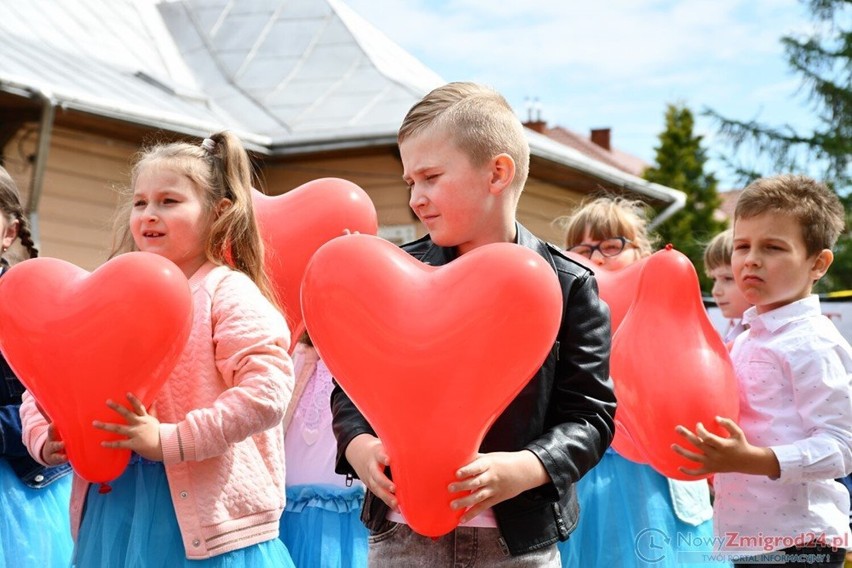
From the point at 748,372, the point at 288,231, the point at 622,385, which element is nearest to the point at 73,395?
the point at 288,231

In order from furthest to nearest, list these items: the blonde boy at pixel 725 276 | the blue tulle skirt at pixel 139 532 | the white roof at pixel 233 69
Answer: the white roof at pixel 233 69, the blonde boy at pixel 725 276, the blue tulle skirt at pixel 139 532

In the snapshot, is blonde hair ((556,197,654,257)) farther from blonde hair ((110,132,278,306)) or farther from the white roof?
the white roof

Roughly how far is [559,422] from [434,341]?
0.38m

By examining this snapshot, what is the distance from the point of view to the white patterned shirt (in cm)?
271

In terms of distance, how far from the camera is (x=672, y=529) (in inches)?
150

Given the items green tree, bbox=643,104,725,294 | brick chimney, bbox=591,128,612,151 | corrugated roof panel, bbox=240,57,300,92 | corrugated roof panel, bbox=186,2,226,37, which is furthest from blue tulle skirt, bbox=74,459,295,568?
brick chimney, bbox=591,128,612,151

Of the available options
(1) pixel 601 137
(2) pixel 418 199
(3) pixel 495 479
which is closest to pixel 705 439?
(3) pixel 495 479

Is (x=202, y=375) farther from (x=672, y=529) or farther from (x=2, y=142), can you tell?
(x=2, y=142)

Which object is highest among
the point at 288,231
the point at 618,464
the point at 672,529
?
the point at 288,231

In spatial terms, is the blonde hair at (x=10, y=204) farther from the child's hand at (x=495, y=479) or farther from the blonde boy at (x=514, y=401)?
the child's hand at (x=495, y=479)

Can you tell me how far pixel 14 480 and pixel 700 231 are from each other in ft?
96.0

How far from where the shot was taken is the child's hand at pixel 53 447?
8.30 feet

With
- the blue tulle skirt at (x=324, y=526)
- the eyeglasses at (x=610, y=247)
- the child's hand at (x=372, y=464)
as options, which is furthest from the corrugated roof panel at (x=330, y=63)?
the child's hand at (x=372, y=464)

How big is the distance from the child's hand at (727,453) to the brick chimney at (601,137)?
46482mm
